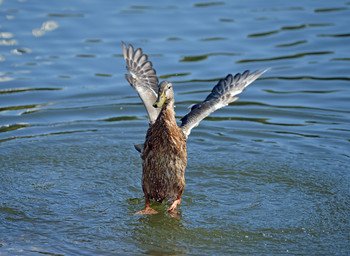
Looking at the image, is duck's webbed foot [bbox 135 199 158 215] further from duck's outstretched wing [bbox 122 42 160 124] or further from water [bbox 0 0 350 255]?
duck's outstretched wing [bbox 122 42 160 124]

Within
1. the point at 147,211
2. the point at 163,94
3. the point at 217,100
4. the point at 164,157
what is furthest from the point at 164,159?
the point at 217,100

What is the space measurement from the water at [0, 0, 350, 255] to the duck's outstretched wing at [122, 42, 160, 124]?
912 millimetres

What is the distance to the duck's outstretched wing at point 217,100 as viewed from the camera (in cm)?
786

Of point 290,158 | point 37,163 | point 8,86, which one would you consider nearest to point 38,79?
point 8,86

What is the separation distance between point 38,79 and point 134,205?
508 centimetres

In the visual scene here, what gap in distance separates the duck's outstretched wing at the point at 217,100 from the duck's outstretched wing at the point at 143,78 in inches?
18.1

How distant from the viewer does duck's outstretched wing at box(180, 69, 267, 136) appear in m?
7.86

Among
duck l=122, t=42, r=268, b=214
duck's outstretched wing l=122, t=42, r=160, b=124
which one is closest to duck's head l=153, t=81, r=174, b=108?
duck l=122, t=42, r=268, b=214

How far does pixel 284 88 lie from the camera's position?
1112 cm

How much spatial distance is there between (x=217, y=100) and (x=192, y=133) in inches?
55.3

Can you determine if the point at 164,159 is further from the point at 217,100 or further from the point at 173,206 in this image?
the point at 217,100

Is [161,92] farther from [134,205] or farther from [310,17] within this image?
[310,17]

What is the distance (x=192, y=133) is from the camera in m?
9.57

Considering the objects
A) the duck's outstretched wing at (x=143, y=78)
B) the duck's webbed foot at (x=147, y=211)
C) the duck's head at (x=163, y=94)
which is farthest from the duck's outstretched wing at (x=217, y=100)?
the duck's webbed foot at (x=147, y=211)
